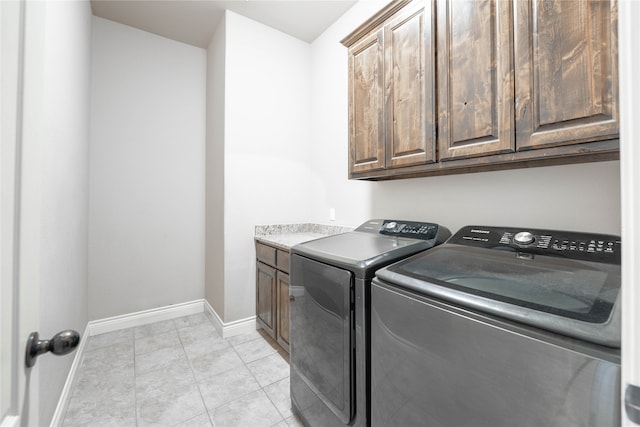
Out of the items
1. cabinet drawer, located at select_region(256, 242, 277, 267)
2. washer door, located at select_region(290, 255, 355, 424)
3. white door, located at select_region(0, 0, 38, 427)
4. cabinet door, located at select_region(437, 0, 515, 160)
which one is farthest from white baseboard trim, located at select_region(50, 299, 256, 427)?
cabinet door, located at select_region(437, 0, 515, 160)

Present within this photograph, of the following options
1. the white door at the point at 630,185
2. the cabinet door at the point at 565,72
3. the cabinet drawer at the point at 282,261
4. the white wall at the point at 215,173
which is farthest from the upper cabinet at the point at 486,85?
Result: the white wall at the point at 215,173

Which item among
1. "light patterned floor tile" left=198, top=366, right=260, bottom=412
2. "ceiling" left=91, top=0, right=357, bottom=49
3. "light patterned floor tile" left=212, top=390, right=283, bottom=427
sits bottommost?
"light patterned floor tile" left=212, top=390, right=283, bottom=427

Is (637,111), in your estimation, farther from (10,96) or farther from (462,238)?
(462,238)

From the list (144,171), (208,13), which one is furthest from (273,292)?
(208,13)

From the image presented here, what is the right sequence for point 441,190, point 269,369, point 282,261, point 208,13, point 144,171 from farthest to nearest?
1. point 144,171
2. point 208,13
3. point 282,261
4. point 269,369
5. point 441,190

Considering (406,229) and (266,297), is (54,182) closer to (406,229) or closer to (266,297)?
(266,297)

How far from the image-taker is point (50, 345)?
0.55 meters

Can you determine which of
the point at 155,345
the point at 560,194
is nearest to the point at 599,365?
the point at 560,194

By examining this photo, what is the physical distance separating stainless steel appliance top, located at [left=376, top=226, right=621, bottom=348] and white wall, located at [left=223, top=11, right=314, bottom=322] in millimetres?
1791

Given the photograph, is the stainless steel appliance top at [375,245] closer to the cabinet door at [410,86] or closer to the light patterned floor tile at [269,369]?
the cabinet door at [410,86]

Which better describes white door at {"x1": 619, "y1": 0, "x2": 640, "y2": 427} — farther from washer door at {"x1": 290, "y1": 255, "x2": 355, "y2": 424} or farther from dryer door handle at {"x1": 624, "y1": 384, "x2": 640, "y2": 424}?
washer door at {"x1": 290, "y1": 255, "x2": 355, "y2": 424}

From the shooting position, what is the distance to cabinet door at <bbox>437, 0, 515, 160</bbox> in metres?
1.13

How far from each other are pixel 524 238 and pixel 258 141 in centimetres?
227

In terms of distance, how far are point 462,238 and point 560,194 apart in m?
0.46
